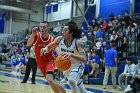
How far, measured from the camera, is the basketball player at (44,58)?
732cm

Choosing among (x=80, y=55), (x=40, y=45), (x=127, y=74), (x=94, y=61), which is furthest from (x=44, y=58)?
(x=94, y=61)

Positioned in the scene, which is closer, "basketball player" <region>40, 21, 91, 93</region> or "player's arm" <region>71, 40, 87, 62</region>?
"player's arm" <region>71, 40, 87, 62</region>

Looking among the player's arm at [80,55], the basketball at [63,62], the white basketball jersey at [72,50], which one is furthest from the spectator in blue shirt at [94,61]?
the basketball at [63,62]

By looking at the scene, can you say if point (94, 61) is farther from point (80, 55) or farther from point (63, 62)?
point (63, 62)

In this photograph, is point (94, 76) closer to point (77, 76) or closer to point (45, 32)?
point (45, 32)

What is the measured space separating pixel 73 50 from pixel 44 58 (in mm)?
1664

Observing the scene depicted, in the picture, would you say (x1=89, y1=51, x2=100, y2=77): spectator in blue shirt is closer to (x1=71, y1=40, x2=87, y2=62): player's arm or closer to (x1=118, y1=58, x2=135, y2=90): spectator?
(x1=118, y1=58, x2=135, y2=90): spectator

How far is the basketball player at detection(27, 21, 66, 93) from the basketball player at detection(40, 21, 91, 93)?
101 cm

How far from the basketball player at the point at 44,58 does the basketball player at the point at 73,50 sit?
1.01 m

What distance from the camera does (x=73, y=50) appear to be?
6.23m

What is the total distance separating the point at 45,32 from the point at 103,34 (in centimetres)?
1251

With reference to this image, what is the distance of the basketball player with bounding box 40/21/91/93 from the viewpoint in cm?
609

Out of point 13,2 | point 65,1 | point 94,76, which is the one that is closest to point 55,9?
point 65,1

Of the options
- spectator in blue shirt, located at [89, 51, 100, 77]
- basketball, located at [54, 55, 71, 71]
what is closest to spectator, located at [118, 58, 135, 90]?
spectator in blue shirt, located at [89, 51, 100, 77]
